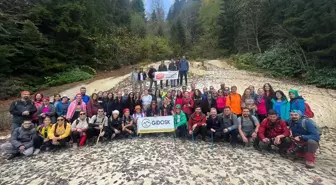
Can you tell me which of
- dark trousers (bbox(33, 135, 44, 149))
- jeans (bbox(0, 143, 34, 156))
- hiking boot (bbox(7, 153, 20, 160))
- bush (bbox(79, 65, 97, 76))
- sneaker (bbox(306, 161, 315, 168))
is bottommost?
sneaker (bbox(306, 161, 315, 168))

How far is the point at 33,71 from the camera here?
23.8 m

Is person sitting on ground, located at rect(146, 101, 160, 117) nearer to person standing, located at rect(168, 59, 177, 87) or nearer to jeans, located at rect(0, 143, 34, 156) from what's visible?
jeans, located at rect(0, 143, 34, 156)

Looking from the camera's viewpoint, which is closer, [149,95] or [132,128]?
[132,128]

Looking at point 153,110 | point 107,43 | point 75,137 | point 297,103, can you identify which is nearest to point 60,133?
point 75,137

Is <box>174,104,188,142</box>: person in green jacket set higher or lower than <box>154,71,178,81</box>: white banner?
lower

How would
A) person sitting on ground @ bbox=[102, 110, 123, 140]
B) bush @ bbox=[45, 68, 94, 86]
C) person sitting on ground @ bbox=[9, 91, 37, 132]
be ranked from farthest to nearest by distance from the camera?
bush @ bbox=[45, 68, 94, 86] → person sitting on ground @ bbox=[102, 110, 123, 140] → person sitting on ground @ bbox=[9, 91, 37, 132]

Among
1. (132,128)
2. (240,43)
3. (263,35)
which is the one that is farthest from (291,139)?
(240,43)

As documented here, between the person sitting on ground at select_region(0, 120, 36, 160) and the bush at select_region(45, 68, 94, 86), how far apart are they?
1599 centimetres

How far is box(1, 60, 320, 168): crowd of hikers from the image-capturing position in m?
7.89

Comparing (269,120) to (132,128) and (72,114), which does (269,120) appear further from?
(72,114)

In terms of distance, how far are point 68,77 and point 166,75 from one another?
12.4 metres

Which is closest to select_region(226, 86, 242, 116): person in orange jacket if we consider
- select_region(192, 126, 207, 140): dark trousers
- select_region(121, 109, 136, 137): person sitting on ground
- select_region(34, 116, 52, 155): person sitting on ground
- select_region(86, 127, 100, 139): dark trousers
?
select_region(192, 126, 207, 140): dark trousers

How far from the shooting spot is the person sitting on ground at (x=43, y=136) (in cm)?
877

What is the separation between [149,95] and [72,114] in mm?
3365
